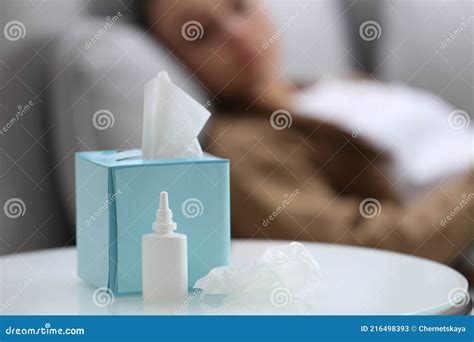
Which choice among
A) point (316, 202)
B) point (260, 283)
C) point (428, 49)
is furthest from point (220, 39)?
point (260, 283)

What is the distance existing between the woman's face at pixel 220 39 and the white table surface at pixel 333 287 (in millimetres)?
647

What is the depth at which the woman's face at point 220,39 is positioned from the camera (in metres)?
1.59

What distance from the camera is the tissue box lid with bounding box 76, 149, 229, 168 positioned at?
84cm

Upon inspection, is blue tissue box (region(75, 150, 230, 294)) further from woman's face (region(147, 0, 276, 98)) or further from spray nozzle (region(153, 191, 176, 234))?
woman's face (region(147, 0, 276, 98))

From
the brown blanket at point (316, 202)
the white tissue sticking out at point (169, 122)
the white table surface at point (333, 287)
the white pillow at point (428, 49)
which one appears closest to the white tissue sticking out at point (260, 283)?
the white table surface at point (333, 287)

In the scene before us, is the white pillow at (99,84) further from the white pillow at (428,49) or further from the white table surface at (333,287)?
the white pillow at (428,49)

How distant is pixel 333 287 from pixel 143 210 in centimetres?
22

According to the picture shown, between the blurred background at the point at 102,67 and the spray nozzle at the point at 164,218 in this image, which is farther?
the blurred background at the point at 102,67

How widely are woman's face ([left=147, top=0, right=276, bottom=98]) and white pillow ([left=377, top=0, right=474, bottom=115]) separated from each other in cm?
33

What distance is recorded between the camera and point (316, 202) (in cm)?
157

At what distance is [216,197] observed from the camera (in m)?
0.85

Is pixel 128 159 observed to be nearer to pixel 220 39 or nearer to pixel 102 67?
pixel 102 67

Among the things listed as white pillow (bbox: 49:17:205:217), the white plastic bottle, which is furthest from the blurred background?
the white plastic bottle
